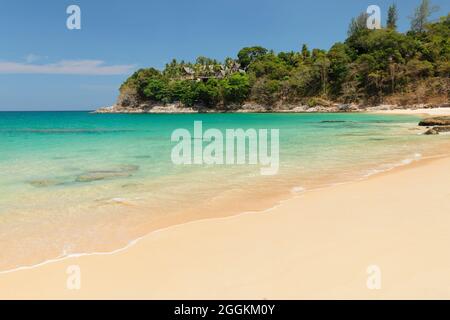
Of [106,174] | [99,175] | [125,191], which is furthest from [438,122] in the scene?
[125,191]

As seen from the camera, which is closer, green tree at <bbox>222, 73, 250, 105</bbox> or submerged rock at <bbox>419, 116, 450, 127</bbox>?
submerged rock at <bbox>419, 116, 450, 127</bbox>

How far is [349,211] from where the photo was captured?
17.7 feet

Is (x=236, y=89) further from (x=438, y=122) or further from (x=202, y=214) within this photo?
(x=202, y=214)

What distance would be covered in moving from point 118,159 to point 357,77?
74412 millimetres

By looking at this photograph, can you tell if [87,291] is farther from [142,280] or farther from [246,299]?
[246,299]

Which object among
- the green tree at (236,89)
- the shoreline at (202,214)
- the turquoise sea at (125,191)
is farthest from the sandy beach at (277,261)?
the green tree at (236,89)

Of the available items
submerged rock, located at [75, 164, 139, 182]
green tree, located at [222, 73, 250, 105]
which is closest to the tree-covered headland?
green tree, located at [222, 73, 250, 105]

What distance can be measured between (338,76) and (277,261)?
83658 mm

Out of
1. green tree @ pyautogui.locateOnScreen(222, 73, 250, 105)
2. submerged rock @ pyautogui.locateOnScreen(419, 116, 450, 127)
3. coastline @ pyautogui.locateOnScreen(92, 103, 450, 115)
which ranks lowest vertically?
submerged rock @ pyautogui.locateOnScreen(419, 116, 450, 127)

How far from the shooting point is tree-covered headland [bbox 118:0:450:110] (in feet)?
236

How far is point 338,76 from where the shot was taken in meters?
80.8

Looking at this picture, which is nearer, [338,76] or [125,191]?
[125,191]

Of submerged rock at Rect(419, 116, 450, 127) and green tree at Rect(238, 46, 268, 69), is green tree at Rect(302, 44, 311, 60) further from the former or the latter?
submerged rock at Rect(419, 116, 450, 127)

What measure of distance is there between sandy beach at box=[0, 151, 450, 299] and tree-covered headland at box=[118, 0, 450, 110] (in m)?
72.9
